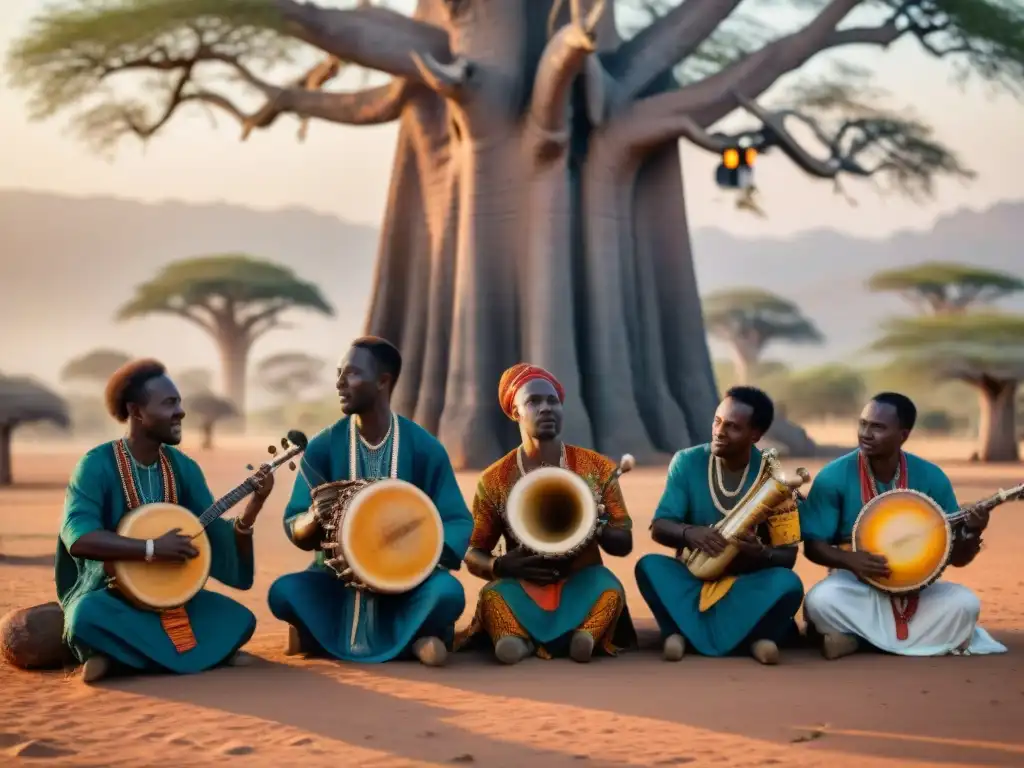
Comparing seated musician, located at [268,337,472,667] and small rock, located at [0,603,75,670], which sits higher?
seated musician, located at [268,337,472,667]

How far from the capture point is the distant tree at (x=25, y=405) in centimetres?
1817

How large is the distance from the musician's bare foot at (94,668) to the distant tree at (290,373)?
56.4 metres

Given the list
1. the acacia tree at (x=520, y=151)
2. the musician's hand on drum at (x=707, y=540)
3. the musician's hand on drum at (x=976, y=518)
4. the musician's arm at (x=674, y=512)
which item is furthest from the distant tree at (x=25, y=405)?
the musician's hand on drum at (x=976, y=518)

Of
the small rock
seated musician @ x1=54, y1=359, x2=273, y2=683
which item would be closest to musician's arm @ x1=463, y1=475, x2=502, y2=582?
seated musician @ x1=54, y1=359, x2=273, y2=683

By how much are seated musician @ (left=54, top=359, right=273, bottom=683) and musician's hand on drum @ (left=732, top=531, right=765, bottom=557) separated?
6.28 feet

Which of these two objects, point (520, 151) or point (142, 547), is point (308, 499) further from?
point (520, 151)

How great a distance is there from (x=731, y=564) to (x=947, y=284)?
1347 inches

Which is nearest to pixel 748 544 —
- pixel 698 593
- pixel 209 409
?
pixel 698 593

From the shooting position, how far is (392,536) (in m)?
5.87

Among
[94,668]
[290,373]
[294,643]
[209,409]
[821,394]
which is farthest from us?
[290,373]

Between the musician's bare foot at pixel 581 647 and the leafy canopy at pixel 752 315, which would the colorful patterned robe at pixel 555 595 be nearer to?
the musician's bare foot at pixel 581 647

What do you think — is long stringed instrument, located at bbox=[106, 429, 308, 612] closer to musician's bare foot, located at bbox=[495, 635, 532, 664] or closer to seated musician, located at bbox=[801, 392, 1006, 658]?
musician's bare foot, located at bbox=[495, 635, 532, 664]

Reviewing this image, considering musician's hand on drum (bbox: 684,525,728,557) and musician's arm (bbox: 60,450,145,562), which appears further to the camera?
musician's hand on drum (bbox: 684,525,728,557)

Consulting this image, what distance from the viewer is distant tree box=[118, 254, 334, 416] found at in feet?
133
